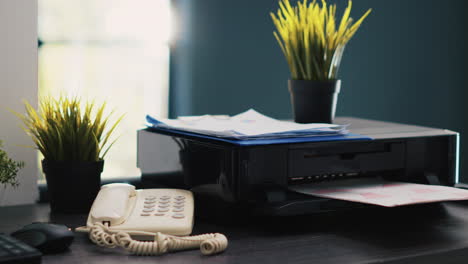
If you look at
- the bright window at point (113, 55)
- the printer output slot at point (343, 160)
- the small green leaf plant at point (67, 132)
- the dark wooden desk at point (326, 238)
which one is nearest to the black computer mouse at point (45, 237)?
the dark wooden desk at point (326, 238)

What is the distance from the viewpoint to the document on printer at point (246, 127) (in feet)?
3.67

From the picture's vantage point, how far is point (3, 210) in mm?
1241

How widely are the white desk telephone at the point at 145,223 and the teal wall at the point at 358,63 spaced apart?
81cm

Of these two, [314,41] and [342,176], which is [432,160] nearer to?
[342,176]

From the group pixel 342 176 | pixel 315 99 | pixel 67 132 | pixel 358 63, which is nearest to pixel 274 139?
pixel 342 176

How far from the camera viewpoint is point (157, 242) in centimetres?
92

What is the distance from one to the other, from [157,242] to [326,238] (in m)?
0.31

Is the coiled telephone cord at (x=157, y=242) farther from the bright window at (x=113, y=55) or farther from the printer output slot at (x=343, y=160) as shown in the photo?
the bright window at (x=113, y=55)

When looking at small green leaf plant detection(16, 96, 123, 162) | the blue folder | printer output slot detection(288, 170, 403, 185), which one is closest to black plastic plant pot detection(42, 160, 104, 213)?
small green leaf plant detection(16, 96, 123, 162)

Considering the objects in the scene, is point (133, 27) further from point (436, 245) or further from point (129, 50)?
point (436, 245)

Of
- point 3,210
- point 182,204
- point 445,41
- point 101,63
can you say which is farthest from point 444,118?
point 3,210

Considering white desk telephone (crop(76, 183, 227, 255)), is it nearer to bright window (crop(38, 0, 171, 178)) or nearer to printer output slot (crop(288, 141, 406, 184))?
printer output slot (crop(288, 141, 406, 184))

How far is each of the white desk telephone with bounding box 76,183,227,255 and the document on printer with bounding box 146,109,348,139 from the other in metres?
0.15

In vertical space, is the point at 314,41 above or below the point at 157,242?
above
